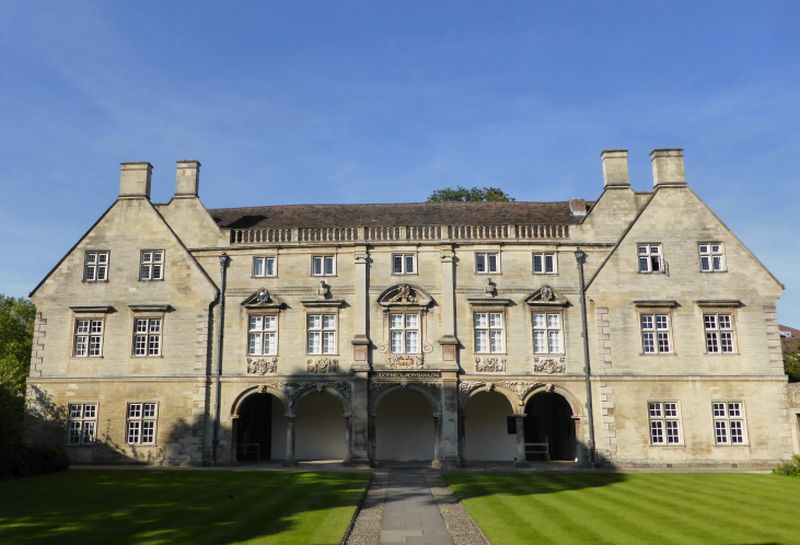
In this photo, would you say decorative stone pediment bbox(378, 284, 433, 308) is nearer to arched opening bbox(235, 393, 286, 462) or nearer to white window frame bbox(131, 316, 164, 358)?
arched opening bbox(235, 393, 286, 462)

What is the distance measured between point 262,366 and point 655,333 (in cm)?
1966

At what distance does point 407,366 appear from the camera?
3197cm

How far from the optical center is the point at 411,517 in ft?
57.5

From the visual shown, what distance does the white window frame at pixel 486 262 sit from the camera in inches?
1307

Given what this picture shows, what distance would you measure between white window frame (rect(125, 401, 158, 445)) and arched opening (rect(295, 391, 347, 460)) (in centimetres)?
712

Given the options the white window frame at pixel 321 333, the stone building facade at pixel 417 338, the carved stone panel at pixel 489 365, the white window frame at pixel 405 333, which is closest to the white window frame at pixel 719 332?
the stone building facade at pixel 417 338

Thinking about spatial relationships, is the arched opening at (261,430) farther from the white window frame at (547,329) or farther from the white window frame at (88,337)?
the white window frame at (547,329)

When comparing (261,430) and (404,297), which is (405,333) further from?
(261,430)

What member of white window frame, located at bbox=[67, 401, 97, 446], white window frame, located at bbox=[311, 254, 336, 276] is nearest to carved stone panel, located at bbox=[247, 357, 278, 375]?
white window frame, located at bbox=[311, 254, 336, 276]

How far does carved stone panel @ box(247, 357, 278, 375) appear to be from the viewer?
3244cm

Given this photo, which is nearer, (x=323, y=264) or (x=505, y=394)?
(x=505, y=394)

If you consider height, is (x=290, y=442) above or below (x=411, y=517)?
above

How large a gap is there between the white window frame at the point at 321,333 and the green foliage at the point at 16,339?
25.5m

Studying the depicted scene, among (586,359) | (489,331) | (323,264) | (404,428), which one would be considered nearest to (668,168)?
(586,359)
